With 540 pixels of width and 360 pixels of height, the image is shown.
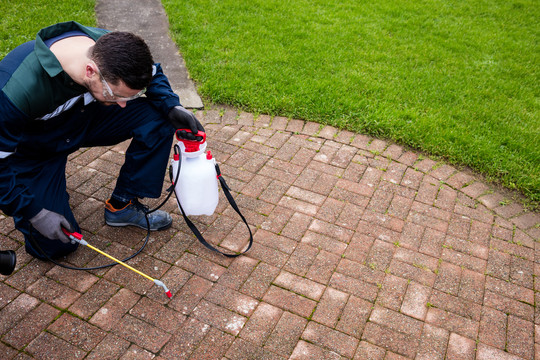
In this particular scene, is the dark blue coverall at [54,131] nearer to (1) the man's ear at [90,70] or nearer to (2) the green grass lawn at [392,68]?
(1) the man's ear at [90,70]

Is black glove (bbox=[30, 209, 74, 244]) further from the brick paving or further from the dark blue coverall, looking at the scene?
Answer: the brick paving

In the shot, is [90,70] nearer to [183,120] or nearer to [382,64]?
[183,120]

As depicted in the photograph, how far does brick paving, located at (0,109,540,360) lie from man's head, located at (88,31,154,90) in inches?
49.0

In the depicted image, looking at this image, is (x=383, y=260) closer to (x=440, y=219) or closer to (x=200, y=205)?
(x=440, y=219)

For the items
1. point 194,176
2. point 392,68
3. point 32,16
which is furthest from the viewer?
point 32,16

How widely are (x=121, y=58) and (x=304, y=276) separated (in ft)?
5.77

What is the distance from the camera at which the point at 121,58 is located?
2518 mm

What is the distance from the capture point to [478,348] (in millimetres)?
2736

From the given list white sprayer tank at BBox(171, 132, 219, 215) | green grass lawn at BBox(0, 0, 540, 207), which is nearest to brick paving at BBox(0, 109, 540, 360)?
white sprayer tank at BBox(171, 132, 219, 215)

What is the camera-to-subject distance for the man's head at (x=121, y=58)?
2521 mm

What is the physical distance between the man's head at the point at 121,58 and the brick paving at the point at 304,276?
4.08 ft

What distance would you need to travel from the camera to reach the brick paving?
8.77 ft

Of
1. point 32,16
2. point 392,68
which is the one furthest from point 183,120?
point 32,16

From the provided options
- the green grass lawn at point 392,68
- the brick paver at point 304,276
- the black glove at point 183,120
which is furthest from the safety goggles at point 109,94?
the green grass lawn at point 392,68
